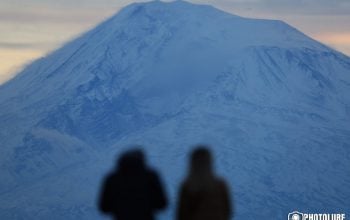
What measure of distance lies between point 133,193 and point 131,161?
32 centimetres

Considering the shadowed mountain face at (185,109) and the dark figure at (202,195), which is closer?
the dark figure at (202,195)

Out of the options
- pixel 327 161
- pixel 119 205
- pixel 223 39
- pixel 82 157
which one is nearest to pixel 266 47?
pixel 223 39

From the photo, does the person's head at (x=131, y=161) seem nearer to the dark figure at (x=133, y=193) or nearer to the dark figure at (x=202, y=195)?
the dark figure at (x=133, y=193)

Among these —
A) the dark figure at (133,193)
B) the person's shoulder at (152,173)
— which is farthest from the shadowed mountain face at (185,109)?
the person's shoulder at (152,173)

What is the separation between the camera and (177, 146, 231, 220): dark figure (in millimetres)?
10531

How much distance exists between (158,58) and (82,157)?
9.56m

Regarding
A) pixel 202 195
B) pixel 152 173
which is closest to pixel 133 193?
pixel 152 173

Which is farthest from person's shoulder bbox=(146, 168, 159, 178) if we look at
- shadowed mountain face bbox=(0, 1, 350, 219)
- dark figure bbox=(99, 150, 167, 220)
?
shadowed mountain face bbox=(0, 1, 350, 219)

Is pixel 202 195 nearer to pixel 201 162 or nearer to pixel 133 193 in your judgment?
pixel 201 162

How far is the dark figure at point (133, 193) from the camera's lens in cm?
1062

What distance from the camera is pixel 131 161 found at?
10570 mm

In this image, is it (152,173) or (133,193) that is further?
(133,193)

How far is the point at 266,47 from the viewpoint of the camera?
8875 centimetres

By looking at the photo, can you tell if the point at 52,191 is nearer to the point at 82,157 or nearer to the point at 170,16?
the point at 82,157
